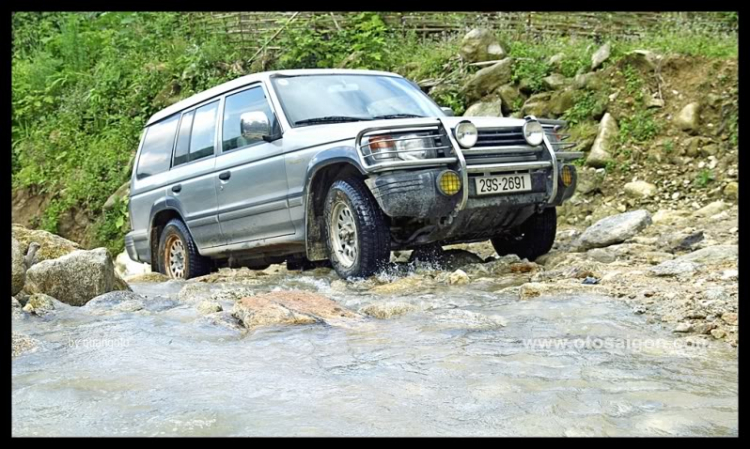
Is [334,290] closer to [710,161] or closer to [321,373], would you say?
[321,373]

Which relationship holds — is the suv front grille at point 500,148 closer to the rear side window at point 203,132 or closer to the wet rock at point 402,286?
the wet rock at point 402,286

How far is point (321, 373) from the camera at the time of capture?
128 inches

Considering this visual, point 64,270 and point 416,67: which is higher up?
point 416,67

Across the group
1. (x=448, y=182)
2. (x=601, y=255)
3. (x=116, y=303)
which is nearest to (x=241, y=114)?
(x=448, y=182)

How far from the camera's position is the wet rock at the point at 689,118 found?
9.82 m

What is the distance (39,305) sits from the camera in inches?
210

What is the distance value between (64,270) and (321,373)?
128 inches

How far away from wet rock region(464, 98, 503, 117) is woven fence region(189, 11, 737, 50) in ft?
7.10

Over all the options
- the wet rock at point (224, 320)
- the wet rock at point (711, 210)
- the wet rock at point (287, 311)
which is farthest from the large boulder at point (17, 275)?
the wet rock at point (711, 210)

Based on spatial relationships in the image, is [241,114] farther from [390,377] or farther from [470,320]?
[390,377]

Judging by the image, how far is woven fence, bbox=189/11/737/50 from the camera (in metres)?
13.8

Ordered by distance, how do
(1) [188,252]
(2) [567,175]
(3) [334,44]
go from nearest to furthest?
(2) [567,175] → (1) [188,252] → (3) [334,44]

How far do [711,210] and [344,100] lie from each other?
4.04 meters
